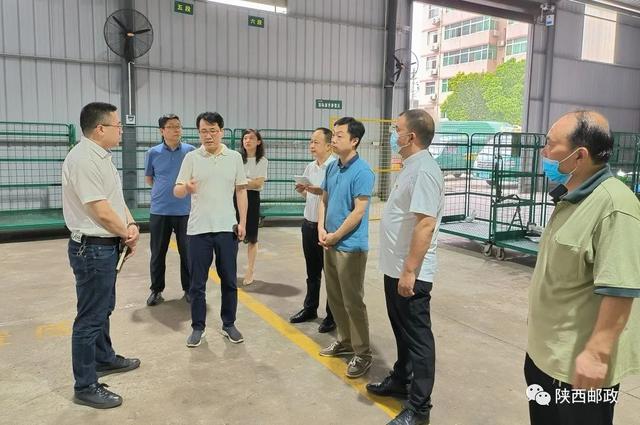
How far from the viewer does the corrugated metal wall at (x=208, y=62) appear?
336 inches

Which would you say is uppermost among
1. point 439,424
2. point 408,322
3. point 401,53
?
point 401,53

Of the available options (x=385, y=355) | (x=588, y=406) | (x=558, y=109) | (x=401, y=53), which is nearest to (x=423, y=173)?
(x=588, y=406)

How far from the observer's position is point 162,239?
472 cm

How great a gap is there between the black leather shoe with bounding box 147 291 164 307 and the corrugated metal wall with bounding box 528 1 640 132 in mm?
13343

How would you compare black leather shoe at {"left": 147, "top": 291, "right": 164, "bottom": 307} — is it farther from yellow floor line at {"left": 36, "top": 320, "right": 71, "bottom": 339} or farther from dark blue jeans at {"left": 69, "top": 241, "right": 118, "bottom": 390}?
dark blue jeans at {"left": 69, "top": 241, "right": 118, "bottom": 390}

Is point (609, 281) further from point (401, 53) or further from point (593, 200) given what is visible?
point (401, 53)

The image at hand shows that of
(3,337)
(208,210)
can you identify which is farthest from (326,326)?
(3,337)

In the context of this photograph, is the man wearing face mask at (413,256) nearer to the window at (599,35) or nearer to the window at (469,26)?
the window at (599,35)

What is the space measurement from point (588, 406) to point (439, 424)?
4.30 feet

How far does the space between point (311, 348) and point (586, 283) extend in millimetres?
2558

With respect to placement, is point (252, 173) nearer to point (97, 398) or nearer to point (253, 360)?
point (253, 360)

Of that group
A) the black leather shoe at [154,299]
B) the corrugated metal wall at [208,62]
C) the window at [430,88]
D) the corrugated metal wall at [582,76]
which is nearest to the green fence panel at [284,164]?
the corrugated metal wall at [208,62]

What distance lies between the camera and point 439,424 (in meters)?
2.81

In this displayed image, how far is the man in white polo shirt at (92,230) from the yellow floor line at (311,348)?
1.39 m
